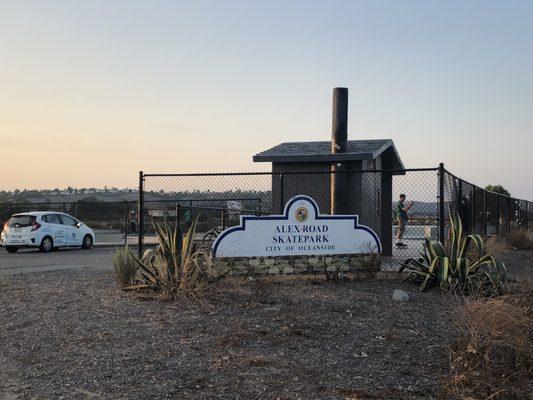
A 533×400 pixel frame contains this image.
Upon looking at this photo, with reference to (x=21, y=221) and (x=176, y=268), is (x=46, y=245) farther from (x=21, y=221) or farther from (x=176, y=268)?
(x=176, y=268)

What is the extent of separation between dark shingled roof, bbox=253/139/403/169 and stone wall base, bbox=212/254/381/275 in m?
3.29

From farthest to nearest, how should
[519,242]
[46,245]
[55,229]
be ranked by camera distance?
1. [55,229]
2. [46,245]
3. [519,242]

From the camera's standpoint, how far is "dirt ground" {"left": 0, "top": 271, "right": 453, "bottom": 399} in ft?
17.2

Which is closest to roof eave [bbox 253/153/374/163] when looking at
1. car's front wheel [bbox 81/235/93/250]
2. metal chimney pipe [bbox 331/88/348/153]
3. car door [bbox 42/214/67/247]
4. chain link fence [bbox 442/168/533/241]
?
metal chimney pipe [bbox 331/88/348/153]

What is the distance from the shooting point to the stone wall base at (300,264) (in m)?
10.3

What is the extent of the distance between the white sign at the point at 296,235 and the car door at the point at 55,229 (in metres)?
13.5

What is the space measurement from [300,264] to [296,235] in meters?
0.51

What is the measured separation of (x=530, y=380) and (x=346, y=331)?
2.11 m

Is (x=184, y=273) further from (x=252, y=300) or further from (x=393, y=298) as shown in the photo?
(x=393, y=298)

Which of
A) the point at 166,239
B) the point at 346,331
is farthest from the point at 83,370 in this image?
the point at 166,239

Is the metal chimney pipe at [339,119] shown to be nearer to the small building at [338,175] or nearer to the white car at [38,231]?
the small building at [338,175]

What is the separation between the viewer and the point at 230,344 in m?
6.39

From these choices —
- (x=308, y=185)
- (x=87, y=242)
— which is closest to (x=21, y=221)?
(x=87, y=242)

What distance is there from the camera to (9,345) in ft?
22.0
